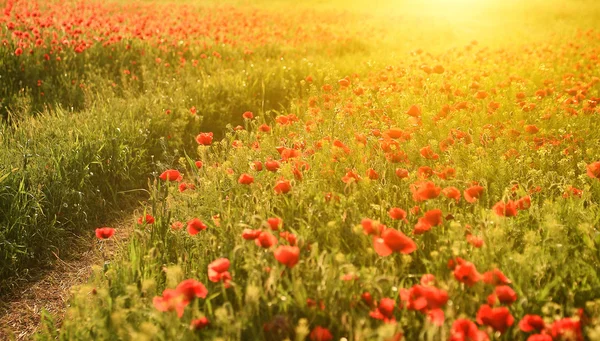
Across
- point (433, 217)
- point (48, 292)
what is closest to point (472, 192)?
point (433, 217)

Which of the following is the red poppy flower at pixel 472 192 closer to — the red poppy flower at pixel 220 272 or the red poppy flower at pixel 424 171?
the red poppy flower at pixel 424 171

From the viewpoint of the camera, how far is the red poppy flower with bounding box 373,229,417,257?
2.10 meters

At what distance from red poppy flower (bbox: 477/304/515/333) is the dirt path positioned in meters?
2.13

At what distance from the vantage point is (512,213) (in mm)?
2400

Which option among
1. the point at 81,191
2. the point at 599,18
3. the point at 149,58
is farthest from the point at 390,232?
the point at 599,18

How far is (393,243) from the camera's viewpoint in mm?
2113

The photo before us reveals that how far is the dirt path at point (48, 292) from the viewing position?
3166mm

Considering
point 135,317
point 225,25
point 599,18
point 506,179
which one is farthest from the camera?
point 599,18

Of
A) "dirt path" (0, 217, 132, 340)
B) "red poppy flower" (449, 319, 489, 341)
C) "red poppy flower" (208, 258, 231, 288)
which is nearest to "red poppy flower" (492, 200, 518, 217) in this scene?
"red poppy flower" (449, 319, 489, 341)

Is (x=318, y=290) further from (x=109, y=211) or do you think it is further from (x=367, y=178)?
(x=109, y=211)

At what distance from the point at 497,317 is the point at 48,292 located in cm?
292

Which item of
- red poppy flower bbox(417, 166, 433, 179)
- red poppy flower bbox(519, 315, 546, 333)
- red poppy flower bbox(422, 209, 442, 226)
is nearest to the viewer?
red poppy flower bbox(519, 315, 546, 333)

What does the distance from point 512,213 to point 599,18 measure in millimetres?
18313

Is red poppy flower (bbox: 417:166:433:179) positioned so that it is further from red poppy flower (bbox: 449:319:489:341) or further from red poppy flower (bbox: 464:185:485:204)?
red poppy flower (bbox: 449:319:489:341)
